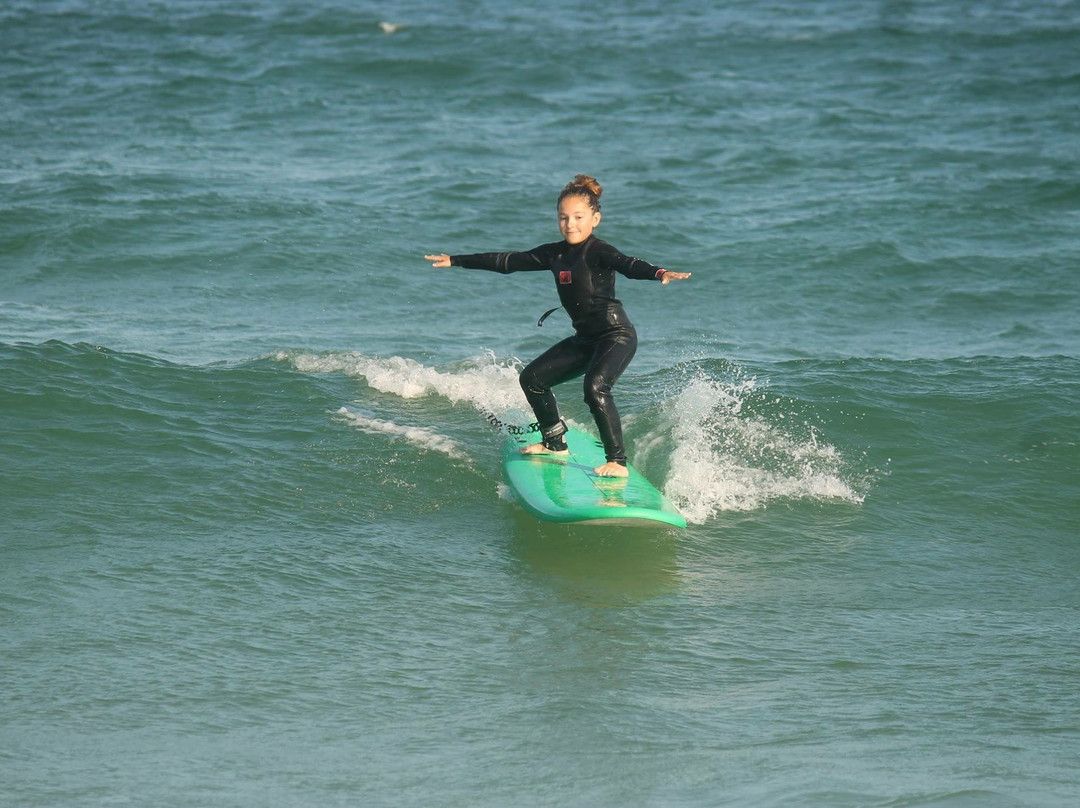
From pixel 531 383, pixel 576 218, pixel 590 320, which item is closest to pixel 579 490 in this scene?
pixel 531 383

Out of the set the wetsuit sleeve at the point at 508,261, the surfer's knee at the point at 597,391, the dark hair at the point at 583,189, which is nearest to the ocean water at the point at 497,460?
the surfer's knee at the point at 597,391

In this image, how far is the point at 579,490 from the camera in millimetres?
7953

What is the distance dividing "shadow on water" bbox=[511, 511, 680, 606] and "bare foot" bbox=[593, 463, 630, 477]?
1.12ft

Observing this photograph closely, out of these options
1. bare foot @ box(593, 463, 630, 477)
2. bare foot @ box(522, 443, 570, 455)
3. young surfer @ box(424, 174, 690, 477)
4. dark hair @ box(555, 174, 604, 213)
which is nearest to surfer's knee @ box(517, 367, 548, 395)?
young surfer @ box(424, 174, 690, 477)

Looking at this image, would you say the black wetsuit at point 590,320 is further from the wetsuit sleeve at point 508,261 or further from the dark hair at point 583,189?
the dark hair at point 583,189

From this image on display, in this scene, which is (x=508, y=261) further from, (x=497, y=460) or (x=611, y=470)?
(x=497, y=460)

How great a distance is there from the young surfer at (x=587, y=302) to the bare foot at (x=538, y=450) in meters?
0.50

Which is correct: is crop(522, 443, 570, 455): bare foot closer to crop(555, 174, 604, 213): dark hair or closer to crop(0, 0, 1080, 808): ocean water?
crop(0, 0, 1080, 808): ocean water

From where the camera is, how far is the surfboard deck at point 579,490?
297 inches

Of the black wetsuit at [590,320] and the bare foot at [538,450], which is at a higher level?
the black wetsuit at [590,320]

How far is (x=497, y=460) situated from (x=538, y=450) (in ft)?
2.20

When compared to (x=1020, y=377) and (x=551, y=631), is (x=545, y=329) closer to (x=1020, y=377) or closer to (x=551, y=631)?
(x=1020, y=377)

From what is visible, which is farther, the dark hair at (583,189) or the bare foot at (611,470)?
the bare foot at (611,470)

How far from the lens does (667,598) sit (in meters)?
7.17
